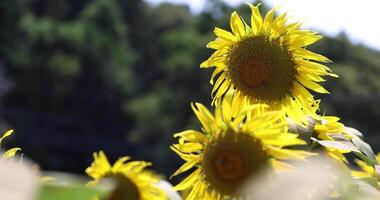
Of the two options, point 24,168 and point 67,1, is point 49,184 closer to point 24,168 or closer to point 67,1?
point 24,168

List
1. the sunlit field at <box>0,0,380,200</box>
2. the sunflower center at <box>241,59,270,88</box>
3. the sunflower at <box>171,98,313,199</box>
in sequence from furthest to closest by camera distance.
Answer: the sunlit field at <box>0,0,380,200</box> < the sunflower center at <box>241,59,270,88</box> < the sunflower at <box>171,98,313,199</box>

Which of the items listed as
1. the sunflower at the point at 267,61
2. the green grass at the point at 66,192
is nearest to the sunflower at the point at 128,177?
the sunflower at the point at 267,61

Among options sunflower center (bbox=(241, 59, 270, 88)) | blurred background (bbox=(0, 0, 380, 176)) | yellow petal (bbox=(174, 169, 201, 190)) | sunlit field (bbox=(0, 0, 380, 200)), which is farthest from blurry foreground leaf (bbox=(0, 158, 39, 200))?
blurred background (bbox=(0, 0, 380, 176))

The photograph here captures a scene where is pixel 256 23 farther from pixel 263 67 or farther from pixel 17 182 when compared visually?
pixel 17 182

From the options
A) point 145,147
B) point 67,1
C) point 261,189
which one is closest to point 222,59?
point 261,189

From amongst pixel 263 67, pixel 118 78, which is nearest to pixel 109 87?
pixel 118 78

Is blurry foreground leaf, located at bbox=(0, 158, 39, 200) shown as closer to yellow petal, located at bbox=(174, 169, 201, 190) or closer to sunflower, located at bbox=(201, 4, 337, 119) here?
yellow petal, located at bbox=(174, 169, 201, 190)
